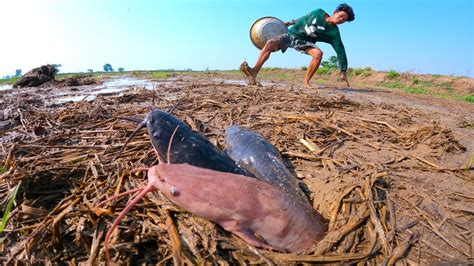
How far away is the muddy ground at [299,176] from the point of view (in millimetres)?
1941

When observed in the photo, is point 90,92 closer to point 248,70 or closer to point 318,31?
point 248,70

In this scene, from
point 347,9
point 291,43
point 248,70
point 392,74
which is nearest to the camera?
point 347,9

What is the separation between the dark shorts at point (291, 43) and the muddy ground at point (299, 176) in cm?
447

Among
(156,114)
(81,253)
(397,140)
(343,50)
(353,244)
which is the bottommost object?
(81,253)

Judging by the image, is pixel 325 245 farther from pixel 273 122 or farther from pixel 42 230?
pixel 273 122

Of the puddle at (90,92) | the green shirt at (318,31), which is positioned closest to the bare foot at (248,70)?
the green shirt at (318,31)

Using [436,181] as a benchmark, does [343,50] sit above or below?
A: above

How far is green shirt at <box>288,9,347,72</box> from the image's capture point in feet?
27.1

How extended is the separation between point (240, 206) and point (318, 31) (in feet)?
24.1

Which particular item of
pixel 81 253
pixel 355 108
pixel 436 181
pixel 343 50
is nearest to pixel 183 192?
pixel 81 253

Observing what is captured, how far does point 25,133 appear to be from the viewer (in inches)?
161

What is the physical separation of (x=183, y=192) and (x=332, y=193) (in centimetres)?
122

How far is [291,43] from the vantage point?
8.60m

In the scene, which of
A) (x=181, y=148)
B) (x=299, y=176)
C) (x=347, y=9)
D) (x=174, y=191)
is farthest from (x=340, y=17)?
(x=174, y=191)
